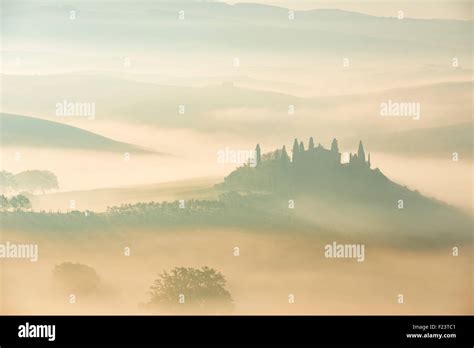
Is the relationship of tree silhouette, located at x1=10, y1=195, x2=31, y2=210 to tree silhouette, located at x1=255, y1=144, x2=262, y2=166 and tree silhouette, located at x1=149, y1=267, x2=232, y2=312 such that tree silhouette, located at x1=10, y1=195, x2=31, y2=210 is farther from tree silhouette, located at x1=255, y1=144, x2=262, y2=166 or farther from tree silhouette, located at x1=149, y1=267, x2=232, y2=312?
tree silhouette, located at x1=255, y1=144, x2=262, y2=166

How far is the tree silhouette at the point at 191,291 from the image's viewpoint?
18.0ft

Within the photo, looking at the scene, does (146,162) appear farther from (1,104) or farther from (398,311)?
(398,311)

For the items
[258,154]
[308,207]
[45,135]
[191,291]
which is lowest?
[191,291]

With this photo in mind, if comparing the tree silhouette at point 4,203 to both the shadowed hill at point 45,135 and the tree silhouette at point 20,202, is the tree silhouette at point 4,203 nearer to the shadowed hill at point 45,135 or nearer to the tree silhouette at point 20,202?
the tree silhouette at point 20,202

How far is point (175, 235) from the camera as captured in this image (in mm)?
5523

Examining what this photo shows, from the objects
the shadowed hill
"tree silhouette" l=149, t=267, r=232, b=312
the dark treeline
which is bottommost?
"tree silhouette" l=149, t=267, r=232, b=312

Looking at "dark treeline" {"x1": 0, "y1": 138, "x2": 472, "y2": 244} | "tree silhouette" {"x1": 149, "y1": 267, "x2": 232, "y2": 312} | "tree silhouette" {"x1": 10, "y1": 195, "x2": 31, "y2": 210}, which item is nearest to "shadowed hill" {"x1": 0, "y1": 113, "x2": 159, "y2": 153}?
"tree silhouette" {"x1": 10, "y1": 195, "x2": 31, "y2": 210}

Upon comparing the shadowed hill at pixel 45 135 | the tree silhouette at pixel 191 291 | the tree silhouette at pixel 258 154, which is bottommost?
the tree silhouette at pixel 191 291

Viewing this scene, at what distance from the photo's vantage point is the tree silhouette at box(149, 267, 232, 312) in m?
5.49

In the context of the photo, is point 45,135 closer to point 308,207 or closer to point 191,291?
point 191,291

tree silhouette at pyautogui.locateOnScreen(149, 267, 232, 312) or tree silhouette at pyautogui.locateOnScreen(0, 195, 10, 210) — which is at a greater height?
tree silhouette at pyautogui.locateOnScreen(0, 195, 10, 210)

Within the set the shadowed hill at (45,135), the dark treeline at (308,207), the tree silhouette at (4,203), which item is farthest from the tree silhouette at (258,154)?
the tree silhouette at (4,203)

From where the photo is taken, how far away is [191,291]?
5.50 m

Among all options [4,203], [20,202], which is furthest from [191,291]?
[4,203]
